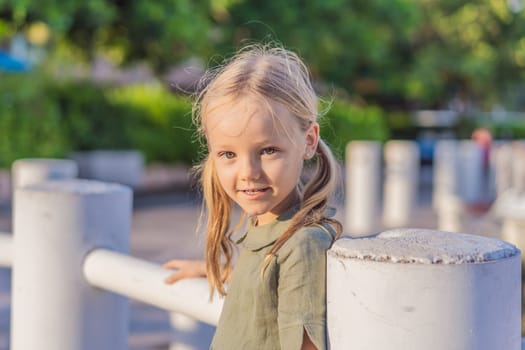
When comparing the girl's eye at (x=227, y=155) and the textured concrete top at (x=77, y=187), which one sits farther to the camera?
the textured concrete top at (x=77, y=187)

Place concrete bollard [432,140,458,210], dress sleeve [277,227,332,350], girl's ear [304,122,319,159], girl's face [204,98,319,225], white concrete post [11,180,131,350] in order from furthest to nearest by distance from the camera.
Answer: concrete bollard [432,140,458,210] < white concrete post [11,180,131,350] < girl's ear [304,122,319,159] < girl's face [204,98,319,225] < dress sleeve [277,227,332,350]

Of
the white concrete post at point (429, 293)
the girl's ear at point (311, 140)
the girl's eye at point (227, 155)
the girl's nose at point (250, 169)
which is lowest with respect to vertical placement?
the white concrete post at point (429, 293)

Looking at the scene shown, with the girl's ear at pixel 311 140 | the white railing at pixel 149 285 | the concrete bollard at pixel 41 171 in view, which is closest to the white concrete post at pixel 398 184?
the concrete bollard at pixel 41 171

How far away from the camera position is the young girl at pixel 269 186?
1744 millimetres

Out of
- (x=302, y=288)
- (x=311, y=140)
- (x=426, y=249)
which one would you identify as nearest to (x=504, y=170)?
(x=311, y=140)

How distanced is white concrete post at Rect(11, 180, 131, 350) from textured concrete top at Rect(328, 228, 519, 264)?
1.12m

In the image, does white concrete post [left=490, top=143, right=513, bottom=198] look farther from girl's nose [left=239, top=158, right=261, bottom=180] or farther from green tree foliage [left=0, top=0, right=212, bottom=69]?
girl's nose [left=239, top=158, right=261, bottom=180]

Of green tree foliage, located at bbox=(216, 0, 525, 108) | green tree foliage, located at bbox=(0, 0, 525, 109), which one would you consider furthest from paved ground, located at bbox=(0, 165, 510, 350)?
green tree foliage, located at bbox=(216, 0, 525, 108)

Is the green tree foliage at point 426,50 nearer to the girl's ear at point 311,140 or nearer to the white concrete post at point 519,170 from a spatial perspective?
the white concrete post at point 519,170

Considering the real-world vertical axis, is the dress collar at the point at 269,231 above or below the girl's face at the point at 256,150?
below

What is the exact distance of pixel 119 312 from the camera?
104 inches

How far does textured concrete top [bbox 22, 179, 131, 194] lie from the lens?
2.45 meters

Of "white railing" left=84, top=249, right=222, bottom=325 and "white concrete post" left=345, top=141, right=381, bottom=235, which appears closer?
"white railing" left=84, top=249, right=222, bottom=325

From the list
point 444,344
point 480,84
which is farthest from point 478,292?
point 480,84
